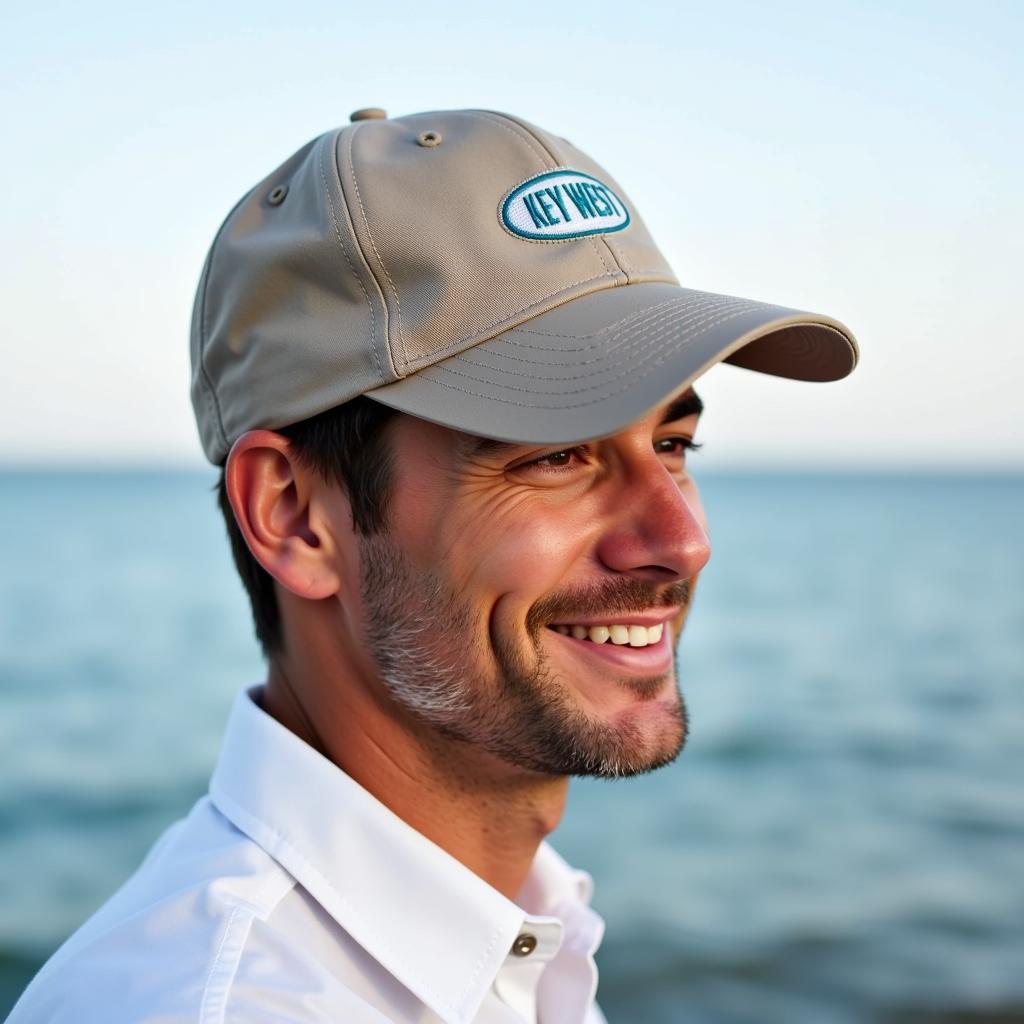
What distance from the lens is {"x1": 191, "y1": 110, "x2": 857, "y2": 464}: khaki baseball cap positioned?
5.85 feet

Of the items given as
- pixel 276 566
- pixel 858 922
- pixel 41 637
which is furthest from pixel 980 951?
pixel 41 637

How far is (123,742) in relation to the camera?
1104 centimetres

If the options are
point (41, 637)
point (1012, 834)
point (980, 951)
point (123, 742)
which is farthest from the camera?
point (41, 637)

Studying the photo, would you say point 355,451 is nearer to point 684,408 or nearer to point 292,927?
point 684,408

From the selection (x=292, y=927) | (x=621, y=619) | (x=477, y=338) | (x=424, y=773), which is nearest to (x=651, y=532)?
(x=621, y=619)

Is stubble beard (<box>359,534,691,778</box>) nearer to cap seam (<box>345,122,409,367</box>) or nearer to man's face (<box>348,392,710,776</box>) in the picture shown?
man's face (<box>348,392,710,776</box>)

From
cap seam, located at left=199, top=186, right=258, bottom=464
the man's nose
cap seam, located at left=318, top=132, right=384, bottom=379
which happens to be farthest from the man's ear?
the man's nose

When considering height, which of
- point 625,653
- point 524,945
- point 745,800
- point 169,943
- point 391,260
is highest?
point 745,800

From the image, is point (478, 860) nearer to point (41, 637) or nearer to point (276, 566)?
point (276, 566)

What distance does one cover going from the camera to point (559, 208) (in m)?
1.93

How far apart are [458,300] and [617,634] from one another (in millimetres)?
617

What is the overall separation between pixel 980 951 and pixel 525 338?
5.83 metres

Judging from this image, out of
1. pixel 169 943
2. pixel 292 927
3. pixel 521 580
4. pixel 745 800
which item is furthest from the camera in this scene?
pixel 745 800

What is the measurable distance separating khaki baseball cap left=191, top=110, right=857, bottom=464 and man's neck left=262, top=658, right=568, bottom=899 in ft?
1.59
